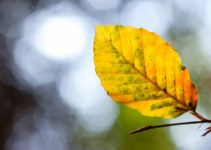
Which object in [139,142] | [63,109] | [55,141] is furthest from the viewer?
[63,109]

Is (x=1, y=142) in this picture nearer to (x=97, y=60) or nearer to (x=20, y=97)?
(x=20, y=97)

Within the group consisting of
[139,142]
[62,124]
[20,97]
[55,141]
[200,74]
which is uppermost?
[200,74]

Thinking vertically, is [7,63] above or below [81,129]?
above

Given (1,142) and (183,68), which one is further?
(1,142)

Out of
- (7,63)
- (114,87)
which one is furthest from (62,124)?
(114,87)

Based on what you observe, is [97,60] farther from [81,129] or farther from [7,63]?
[7,63]

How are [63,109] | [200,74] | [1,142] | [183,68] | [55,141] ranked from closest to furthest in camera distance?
[183,68], [200,74], [1,142], [55,141], [63,109]
